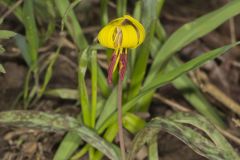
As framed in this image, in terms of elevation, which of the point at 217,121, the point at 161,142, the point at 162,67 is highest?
the point at 162,67

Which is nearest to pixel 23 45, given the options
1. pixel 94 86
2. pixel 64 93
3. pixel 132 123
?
pixel 64 93

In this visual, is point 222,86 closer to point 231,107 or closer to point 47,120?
point 231,107

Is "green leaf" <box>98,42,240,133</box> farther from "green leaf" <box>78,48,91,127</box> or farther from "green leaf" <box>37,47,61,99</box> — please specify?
"green leaf" <box>37,47,61,99</box>

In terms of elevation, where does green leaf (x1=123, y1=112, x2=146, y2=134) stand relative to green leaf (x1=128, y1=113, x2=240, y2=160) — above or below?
below

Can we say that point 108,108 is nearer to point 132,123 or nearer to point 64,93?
point 132,123

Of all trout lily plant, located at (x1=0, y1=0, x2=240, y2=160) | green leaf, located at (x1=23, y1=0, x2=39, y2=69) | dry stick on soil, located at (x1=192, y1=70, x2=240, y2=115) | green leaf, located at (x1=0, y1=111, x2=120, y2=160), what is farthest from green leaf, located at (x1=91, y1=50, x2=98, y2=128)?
dry stick on soil, located at (x1=192, y1=70, x2=240, y2=115)

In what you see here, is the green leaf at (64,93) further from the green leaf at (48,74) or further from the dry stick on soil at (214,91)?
the dry stick on soil at (214,91)

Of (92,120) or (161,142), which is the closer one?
(92,120)

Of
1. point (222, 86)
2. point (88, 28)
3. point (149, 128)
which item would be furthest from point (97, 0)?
point (149, 128)
